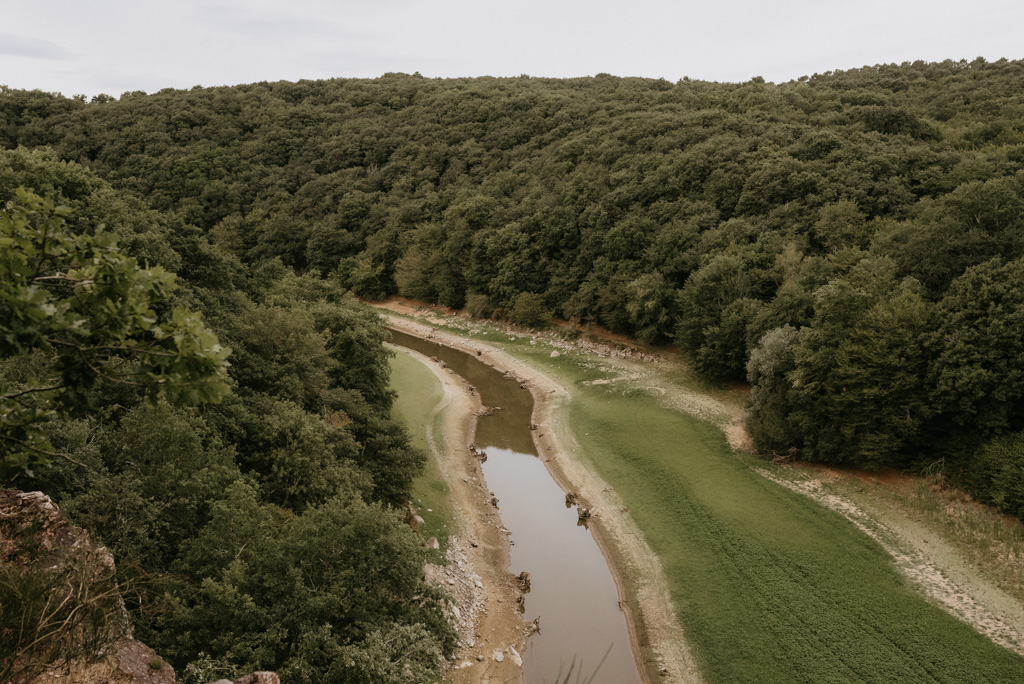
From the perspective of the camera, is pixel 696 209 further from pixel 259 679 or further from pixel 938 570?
pixel 259 679

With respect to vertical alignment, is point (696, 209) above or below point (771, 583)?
above

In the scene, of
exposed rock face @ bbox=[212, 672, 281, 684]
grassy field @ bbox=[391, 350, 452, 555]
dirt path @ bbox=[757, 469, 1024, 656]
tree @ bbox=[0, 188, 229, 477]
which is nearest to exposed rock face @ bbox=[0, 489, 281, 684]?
exposed rock face @ bbox=[212, 672, 281, 684]

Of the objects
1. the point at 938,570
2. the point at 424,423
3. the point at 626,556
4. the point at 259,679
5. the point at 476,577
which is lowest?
the point at 476,577

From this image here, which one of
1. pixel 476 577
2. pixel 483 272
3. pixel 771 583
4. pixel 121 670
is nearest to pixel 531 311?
pixel 483 272

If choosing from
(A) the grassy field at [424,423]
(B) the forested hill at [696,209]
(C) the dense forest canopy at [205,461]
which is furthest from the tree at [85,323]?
(B) the forested hill at [696,209]

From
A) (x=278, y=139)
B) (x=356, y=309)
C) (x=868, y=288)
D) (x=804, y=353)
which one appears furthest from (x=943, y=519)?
(x=278, y=139)
